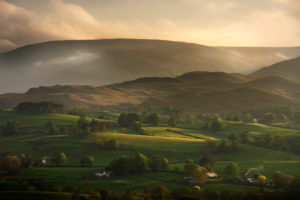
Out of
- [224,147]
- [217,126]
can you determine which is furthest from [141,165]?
[217,126]

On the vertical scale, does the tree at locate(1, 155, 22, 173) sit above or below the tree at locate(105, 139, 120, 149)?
below

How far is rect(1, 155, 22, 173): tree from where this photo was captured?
106250 millimetres

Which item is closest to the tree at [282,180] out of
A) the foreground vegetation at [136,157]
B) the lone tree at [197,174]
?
the foreground vegetation at [136,157]

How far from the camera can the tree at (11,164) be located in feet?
349

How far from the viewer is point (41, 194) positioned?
80688mm

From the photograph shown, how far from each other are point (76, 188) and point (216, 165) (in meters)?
50.2

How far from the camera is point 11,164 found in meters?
108

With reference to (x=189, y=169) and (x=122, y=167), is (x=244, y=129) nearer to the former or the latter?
(x=189, y=169)

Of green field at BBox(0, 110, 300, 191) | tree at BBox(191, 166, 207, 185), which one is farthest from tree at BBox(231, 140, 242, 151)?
tree at BBox(191, 166, 207, 185)

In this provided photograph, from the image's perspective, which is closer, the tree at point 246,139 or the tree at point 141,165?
the tree at point 141,165

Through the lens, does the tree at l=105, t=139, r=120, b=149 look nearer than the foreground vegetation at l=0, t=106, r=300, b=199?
No

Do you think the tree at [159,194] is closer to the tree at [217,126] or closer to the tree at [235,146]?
the tree at [235,146]

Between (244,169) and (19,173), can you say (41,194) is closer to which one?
(19,173)

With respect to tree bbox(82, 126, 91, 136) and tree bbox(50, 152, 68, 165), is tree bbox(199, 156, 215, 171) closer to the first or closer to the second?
tree bbox(50, 152, 68, 165)
